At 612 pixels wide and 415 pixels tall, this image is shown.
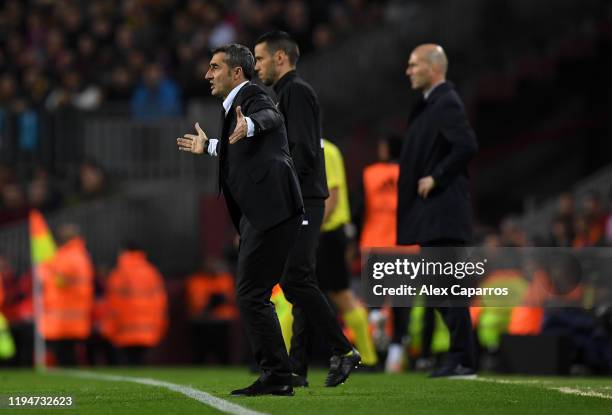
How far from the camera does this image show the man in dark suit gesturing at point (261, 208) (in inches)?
356

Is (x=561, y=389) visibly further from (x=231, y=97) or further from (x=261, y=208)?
(x=231, y=97)

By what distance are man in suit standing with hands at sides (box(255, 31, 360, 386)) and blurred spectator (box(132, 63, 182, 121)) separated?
12.7 meters

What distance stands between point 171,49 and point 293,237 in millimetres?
16256

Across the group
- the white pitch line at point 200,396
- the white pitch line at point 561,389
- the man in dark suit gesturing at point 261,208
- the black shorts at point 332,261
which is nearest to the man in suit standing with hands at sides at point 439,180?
the white pitch line at point 561,389

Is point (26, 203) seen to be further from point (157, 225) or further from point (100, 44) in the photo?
point (100, 44)

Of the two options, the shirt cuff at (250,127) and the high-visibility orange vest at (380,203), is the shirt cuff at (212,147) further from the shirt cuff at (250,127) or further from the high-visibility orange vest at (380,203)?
the high-visibility orange vest at (380,203)

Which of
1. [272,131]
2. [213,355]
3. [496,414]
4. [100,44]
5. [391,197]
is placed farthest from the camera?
[100,44]

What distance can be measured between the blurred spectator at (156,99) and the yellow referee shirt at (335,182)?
1060 cm

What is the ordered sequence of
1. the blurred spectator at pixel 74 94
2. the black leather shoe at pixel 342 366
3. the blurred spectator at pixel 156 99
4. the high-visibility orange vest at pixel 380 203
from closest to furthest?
the black leather shoe at pixel 342 366
the high-visibility orange vest at pixel 380 203
the blurred spectator at pixel 156 99
the blurred spectator at pixel 74 94

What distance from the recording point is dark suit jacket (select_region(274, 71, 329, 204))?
33.1 feet

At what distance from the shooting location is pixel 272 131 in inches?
362

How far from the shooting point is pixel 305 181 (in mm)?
10281

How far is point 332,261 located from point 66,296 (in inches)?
267

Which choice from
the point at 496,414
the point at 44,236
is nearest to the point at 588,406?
the point at 496,414
